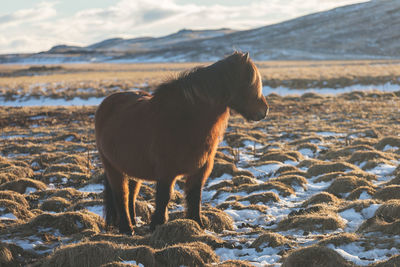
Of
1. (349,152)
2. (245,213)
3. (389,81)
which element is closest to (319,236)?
(245,213)

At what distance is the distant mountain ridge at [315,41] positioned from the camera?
119 m

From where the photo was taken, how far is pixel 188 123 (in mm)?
5207

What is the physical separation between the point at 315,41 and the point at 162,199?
13955 cm

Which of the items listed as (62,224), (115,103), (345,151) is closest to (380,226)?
(115,103)

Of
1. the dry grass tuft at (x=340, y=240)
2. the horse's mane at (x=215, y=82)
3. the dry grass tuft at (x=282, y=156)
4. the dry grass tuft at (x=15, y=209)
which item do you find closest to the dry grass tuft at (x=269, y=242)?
the dry grass tuft at (x=340, y=240)

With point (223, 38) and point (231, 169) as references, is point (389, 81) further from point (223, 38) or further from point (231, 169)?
point (223, 38)

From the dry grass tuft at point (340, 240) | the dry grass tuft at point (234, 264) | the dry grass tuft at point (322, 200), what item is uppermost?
the dry grass tuft at point (234, 264)

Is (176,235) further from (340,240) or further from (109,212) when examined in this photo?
(340,240)

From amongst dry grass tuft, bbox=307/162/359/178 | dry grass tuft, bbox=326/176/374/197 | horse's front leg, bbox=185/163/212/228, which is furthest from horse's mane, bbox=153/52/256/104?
dry grass tuft, bbox=307/162/359/178

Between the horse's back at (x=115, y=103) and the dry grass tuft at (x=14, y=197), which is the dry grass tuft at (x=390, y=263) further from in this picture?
the dry grass tuft at (x=14, y=197)

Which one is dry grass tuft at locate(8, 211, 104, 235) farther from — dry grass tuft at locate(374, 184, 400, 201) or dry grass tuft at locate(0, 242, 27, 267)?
dry grass tuft at locate(374, 184, 400, 201)

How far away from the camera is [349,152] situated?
463 inches

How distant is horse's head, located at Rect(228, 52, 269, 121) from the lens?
5.20 meters

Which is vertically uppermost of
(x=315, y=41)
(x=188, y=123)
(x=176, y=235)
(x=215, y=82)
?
(x=315, y=41)
